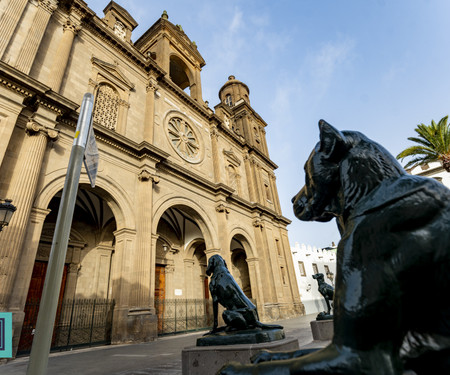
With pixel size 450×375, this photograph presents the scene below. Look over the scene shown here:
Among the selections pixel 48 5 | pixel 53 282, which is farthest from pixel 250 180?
pixel 53 282

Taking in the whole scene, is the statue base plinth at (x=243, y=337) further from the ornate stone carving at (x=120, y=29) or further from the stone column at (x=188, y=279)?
the ornate stone carving at (x=120, y=29)

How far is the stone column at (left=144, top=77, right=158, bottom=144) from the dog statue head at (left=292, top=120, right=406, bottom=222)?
12837 millimetres

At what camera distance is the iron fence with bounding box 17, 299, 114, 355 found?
30.5 feet

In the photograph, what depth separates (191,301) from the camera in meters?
15.0

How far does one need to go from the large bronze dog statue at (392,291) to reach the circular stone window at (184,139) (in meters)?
14.9

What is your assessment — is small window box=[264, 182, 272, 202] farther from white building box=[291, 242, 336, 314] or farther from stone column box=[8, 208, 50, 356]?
stone column box=[8, 208, 50, 356]

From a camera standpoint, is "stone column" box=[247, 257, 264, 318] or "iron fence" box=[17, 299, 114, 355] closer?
"iron fence" box=[17, 299, 114, 355]

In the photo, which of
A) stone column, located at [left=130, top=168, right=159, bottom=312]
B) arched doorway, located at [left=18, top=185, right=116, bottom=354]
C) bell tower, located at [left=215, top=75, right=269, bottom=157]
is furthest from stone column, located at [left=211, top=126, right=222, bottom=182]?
arched doorway, located at [left=18, top=185, right=116, bottom=354]

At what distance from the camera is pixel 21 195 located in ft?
23.9

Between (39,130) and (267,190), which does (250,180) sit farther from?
(39,130)

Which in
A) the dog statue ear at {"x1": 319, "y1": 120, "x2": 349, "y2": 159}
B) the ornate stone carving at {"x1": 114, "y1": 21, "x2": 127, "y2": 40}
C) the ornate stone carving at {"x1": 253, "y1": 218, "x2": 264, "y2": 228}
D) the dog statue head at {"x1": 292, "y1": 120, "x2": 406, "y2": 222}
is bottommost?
the dog statue head at {"x1": 292, "y1": 120, "x2": 406, "y2": 222}

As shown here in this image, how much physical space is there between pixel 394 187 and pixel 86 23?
16.1m

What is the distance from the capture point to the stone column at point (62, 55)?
9.69 m

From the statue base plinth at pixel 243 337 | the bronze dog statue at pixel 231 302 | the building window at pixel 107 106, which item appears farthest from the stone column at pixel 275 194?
the statue base plinth at pixel 243 337
